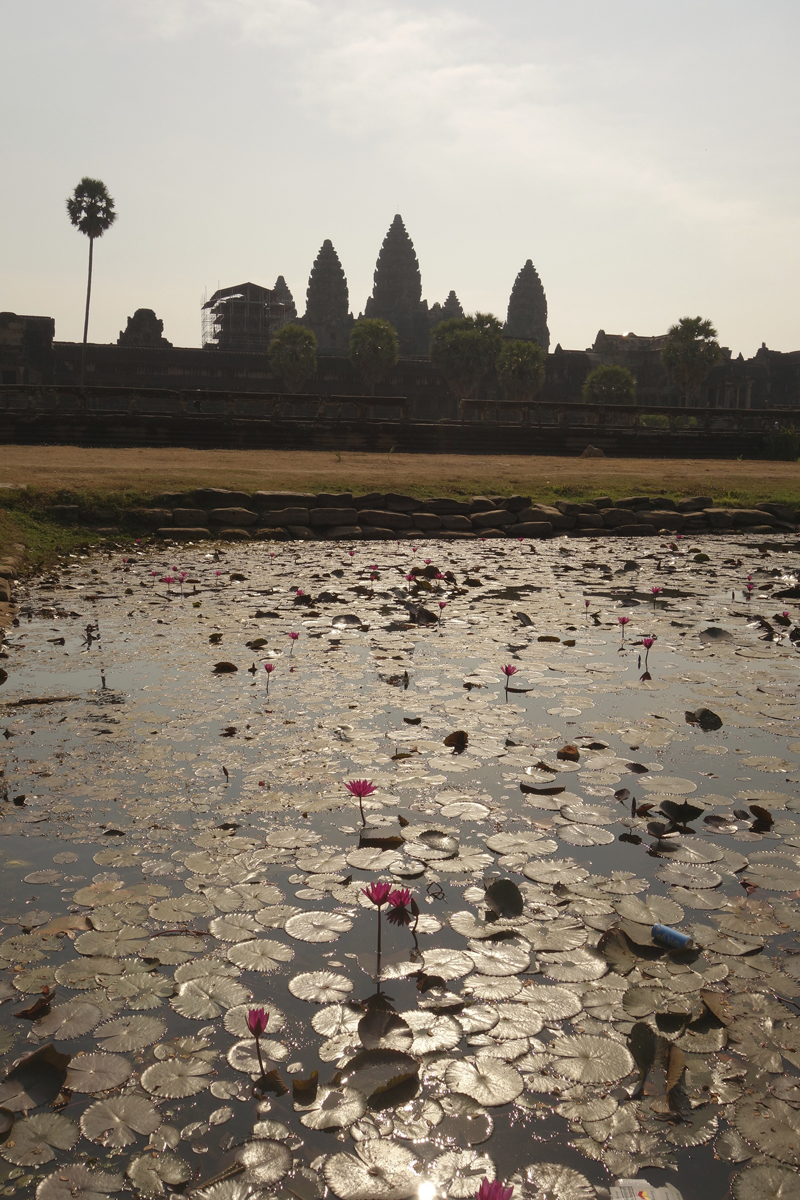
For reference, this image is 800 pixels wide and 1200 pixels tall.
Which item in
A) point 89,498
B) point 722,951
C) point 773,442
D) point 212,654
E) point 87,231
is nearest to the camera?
point 722,951

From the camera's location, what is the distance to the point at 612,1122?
1.64 meters

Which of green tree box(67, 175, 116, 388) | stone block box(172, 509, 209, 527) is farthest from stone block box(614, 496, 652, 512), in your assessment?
green tree box(67, 175, 116, 388)

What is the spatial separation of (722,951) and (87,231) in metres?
44.3

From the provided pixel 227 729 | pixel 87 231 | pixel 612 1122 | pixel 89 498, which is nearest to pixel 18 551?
pixel 89 498

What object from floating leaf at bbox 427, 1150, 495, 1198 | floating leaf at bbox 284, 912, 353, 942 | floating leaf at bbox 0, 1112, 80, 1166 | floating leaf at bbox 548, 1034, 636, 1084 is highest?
floating leaf at bbox 548, 1034, 636, 1084

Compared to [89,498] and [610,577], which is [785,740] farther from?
[89,498]

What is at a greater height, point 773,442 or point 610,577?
point 773,442

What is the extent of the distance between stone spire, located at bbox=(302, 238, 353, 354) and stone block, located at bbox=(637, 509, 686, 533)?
64752 millimetres

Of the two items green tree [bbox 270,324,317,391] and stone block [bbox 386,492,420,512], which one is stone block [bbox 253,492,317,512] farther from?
green tree [bbox 270,324,317,391]

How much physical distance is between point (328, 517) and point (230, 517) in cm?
124

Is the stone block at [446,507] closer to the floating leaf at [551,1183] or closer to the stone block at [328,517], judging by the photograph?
the stone block at [328,517]

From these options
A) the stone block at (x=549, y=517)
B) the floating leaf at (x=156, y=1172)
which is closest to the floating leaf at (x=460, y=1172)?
the floating leaf at (x=156, y=1172)

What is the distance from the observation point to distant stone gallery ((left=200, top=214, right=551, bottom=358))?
2717 inches

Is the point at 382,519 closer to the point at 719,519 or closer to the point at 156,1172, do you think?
the point at 719,519
